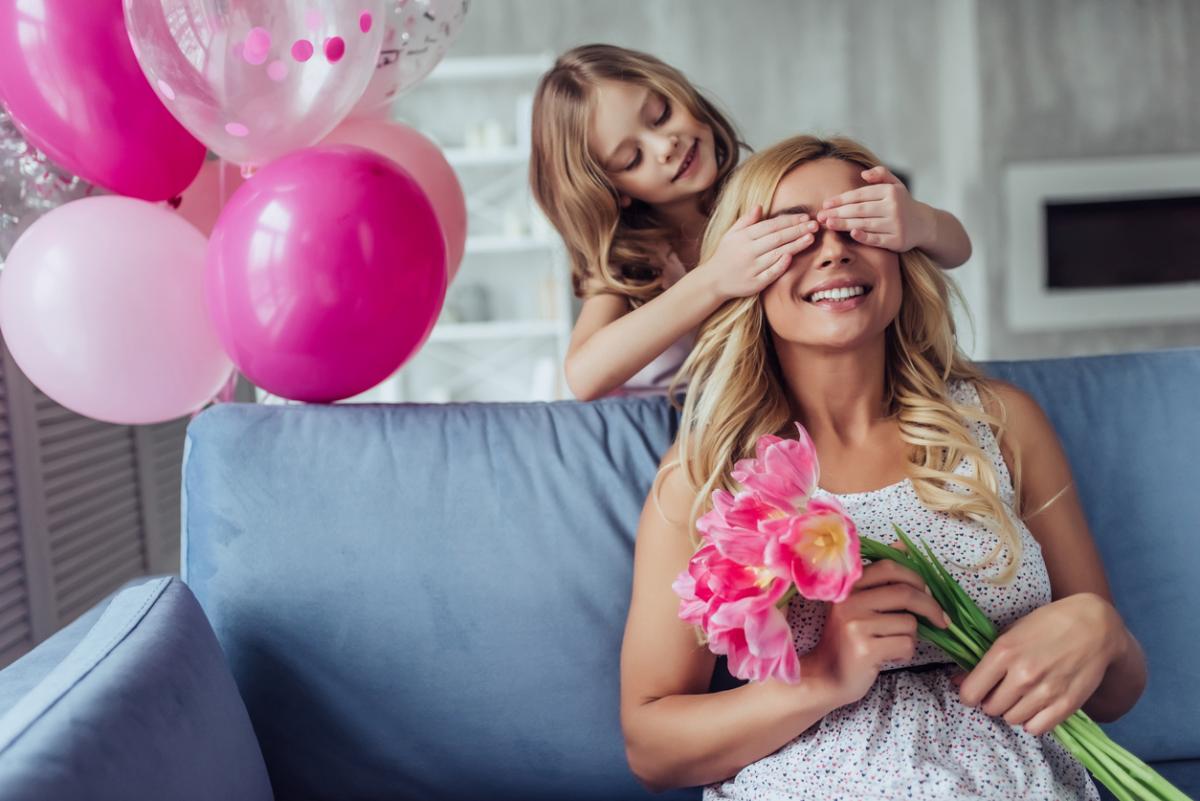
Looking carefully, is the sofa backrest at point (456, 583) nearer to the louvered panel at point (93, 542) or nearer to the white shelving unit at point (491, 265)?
the louvered panel at point (93, 542)

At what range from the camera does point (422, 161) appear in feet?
5.96

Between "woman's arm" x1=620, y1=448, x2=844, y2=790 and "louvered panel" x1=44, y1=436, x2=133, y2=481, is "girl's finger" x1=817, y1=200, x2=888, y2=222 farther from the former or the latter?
"louvered panel" x1=44, y1=436, x2=133, y2=481

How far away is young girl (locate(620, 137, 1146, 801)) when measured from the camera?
3.29 feet

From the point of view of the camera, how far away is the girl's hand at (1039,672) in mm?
971

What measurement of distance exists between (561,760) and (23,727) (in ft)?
2.27

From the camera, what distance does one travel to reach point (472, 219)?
16.6 feet

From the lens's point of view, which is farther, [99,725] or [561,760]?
[561,760]

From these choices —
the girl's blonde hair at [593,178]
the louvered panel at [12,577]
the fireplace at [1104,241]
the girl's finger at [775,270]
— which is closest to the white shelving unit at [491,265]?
the fireplace at [1104,241]

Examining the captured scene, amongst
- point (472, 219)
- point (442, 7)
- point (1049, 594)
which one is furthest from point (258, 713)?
point (472, 219)

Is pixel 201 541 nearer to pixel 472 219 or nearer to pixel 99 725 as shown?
pixel 99 725

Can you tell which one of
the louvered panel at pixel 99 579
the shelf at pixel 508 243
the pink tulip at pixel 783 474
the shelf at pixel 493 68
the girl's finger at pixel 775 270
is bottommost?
the louvered panel at pixel 99 579

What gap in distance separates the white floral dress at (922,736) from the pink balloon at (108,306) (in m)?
0.94

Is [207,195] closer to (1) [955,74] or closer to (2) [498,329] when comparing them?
(2) [498,329]

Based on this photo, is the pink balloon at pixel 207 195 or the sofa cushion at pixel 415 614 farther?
the pink balloon at pixel 207 195
